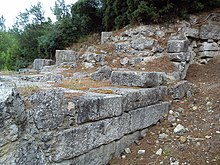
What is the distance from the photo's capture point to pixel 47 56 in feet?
51.9

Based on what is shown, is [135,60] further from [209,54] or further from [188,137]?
[188,137]

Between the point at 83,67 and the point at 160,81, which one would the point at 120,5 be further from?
the point at 160,81

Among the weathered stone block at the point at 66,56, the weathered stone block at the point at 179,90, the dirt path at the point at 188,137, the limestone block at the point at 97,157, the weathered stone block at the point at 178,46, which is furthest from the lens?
the weathered stone block at the point at 66,56

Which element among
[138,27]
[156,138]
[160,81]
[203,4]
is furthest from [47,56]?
[156,138]

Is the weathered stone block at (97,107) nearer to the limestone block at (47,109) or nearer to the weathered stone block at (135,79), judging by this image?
the limestone block at (47,109)

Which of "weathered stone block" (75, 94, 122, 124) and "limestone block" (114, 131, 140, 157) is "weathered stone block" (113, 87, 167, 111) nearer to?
"weathered stone block" (75, 94, 122, 124)

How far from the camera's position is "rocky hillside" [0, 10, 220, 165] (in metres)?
2.69

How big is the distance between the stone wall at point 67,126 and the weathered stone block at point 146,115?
0.02m

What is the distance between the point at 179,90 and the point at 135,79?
57.3 inches

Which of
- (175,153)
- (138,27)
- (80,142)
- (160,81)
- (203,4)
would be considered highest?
(203,4)

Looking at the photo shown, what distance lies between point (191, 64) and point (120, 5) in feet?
14.1

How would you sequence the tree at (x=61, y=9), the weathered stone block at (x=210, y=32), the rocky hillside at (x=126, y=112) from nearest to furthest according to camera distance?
the rocky hillside at (x=126, y=112)
the weathered stone block at (x=210, y=32)
the tree at (x=61, y=9)

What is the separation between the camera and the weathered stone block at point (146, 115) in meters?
4.34

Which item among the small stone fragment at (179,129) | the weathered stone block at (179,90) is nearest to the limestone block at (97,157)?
the small stone fragment at (179,129)
